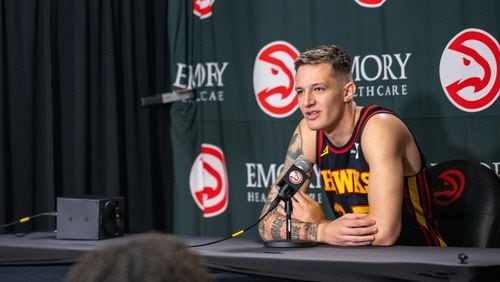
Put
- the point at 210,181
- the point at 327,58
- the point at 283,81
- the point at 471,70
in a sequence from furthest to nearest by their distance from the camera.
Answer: the point at 210,181, the point at 283,81, the point at 471,70, the point at 327,58

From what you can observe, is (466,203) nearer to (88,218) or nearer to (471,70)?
(471,70)

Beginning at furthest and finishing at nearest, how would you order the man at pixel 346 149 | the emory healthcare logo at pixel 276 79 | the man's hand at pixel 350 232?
the emory healthcare logo at pixel 276 79, the man at pixel 346 149, the man's hand at pixel 350 232

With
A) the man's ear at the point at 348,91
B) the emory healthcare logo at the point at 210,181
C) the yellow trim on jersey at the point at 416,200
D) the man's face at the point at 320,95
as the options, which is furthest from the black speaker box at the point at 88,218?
the emory healthcare logo at the point at 210,181

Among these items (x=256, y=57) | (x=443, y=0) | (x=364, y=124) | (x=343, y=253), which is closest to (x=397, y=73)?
(x=443, y=0)

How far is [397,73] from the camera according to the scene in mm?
3941

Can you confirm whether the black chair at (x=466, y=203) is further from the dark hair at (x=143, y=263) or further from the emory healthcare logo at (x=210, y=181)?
the dark hair at (x=143, y=263)

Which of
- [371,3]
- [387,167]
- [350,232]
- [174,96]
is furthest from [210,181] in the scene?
[350,232]

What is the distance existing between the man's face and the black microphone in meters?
0.51

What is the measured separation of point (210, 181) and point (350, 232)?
2.14 meters

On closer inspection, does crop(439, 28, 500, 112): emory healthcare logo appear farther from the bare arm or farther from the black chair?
the bare arm

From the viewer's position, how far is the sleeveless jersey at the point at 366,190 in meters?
2.89

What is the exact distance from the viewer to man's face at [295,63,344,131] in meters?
2.90

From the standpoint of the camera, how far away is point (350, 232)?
96.6 inches

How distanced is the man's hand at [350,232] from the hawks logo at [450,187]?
54cm
